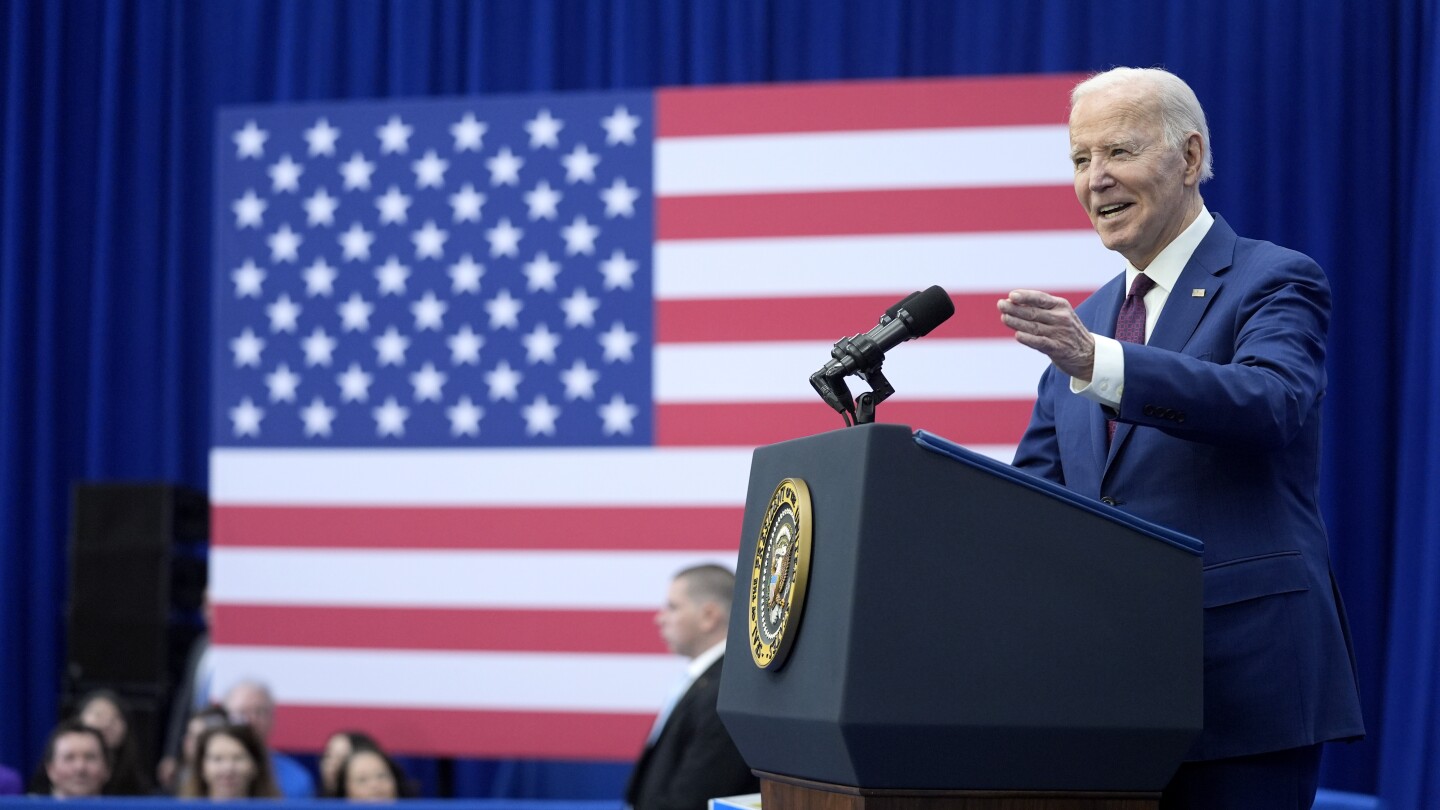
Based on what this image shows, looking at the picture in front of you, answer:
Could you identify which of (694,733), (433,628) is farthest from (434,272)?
(694,733)

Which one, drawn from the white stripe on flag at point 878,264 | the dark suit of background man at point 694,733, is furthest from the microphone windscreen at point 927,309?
the white stripe on flag at point 878,264

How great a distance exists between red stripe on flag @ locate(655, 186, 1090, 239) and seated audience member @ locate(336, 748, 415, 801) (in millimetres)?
2064

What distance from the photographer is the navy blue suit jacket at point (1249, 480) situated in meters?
1.36

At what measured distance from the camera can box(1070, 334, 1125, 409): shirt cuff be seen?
53.9 inches

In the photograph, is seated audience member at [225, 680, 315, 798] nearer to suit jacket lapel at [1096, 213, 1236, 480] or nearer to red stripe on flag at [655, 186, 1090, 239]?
red stripe on flag at [655, 186, 1090, 239]

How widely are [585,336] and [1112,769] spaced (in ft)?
14.8

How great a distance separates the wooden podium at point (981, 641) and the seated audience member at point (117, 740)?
15.1 feet

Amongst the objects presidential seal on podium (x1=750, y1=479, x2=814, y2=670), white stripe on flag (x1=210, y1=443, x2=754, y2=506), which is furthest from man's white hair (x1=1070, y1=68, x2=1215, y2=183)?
white stripe on flag (x1=210, y1=443, x2=754, y2=506)

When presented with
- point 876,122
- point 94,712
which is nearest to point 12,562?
point 94,712

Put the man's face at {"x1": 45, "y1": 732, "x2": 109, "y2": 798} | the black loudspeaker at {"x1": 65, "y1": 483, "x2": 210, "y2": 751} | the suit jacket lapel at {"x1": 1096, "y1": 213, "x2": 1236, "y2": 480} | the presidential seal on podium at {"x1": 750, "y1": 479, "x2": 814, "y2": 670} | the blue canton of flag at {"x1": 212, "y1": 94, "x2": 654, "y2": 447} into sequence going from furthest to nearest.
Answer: the black loudspeaker at {"x1": 65, "y1": 483, "x2": 210, "y2": 751} < the blue canton of flag at {"x1": 212, "y1": 94, "x2": 654, "y2": 447} < the man's face at {"x1": 45, "y1": 732, "x2": 109, "y2": 798} < the suit jacket lapel at {"x1": 1096, "y1": 213, "x2": 1236, "y2": 480} < the presidential seal on podium at {"x1": 750, "y1": 479, "x2": 814, "y2": 670}

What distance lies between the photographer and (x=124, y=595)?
623 cm

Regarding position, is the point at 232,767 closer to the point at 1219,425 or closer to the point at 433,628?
the point at 433,628

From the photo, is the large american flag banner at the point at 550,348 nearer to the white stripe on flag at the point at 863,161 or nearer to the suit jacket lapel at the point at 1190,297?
the white stripe on flag at the point at 863,161

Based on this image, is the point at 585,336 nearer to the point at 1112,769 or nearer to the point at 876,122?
the point at 876,122
